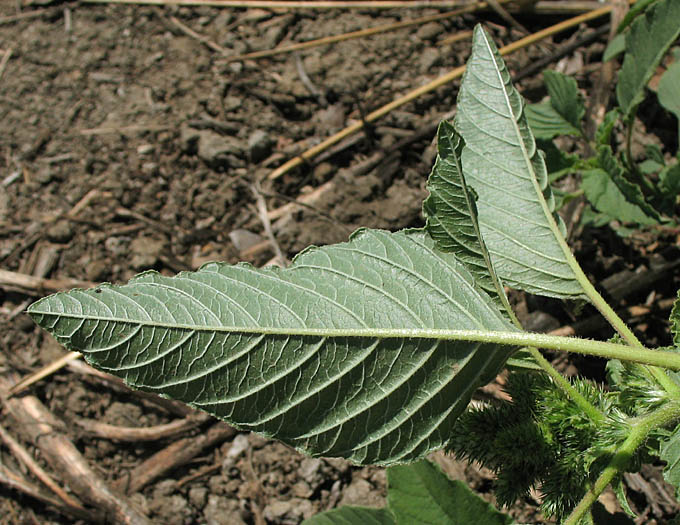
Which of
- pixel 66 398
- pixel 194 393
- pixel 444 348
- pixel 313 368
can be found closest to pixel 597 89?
pixel 444 348

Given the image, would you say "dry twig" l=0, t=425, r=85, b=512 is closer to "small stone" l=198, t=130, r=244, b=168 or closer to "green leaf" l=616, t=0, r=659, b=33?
"small stone" l=198, t=130, r=244, b=168

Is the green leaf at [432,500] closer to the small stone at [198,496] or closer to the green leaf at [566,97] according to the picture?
the small stone at [198,496]

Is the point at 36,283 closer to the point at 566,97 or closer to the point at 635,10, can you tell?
the point at 566,97

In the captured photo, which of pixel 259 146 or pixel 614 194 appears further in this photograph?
pixel 259 146

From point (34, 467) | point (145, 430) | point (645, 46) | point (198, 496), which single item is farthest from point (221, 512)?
point (645, 46)

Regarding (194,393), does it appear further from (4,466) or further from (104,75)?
(104,75)

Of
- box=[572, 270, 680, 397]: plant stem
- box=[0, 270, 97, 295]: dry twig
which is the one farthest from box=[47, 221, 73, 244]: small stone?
box=[572, 270, 680, 397]: plant stem
